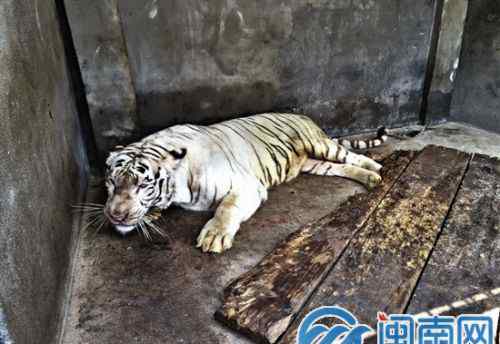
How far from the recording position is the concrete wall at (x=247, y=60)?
3.12 m

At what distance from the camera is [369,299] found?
75.9 inches

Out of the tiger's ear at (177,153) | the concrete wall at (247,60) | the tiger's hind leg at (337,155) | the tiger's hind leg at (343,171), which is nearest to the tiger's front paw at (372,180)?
the tiger's hind leg at (343,171)

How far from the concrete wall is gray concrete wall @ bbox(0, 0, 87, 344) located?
1.78 feet

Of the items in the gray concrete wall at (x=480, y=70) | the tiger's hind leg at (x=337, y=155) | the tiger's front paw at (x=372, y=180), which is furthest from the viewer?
the gray concrete wall at (x=480, y=70)

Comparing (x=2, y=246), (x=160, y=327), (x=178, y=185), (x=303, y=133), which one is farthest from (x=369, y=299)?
(x=303, y=133)

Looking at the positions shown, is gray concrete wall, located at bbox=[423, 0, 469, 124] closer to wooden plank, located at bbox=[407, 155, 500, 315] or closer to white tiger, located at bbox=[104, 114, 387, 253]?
white tiger, located at bbox=[104, 114, 387, 253]

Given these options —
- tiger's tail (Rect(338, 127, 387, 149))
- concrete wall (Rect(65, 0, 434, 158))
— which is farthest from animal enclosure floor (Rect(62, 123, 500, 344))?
concrete wall (Rect(65, 0, 434, 158))

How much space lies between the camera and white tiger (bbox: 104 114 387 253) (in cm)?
238

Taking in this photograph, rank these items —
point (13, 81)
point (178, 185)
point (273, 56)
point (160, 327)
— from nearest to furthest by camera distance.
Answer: point (13, 81) → point (160, 327) → point (178, 185) → point (273, 56)

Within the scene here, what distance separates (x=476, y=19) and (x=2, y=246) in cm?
411

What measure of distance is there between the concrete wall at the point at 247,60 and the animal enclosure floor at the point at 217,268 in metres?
0.82

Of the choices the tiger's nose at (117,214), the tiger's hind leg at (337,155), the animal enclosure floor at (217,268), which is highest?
the tiger's nose at (117,214)

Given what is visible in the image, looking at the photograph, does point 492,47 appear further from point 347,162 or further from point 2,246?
point 2,246

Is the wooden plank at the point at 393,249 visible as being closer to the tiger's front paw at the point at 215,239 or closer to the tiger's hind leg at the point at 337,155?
the tiger's hind leg at the point at 337,155
